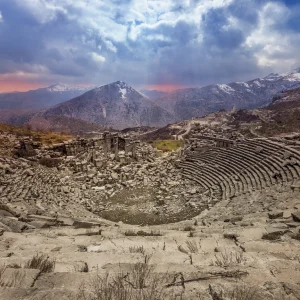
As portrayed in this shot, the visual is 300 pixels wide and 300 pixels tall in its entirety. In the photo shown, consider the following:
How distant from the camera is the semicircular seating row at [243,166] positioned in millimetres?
14391

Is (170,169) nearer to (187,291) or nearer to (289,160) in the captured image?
(289,160)

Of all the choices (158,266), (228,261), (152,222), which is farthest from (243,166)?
(158,266)

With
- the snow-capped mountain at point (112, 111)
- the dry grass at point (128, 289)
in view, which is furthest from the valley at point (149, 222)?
the snow-capped mountain at point (112, 111)

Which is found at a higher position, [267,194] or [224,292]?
[224,292]

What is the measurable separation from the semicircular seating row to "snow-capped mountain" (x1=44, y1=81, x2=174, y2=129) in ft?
439

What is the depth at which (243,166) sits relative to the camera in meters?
17.3

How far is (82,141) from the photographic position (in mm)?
28672

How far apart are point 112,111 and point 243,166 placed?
169m

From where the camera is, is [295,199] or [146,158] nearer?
[295,199]

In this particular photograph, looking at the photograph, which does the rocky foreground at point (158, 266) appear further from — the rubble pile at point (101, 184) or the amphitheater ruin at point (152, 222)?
the rubble pile at point (101, 184)

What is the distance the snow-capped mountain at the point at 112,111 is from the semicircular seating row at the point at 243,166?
134 m

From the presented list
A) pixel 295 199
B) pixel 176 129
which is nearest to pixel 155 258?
pixel 295 199

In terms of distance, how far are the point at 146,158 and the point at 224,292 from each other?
21.9 metres

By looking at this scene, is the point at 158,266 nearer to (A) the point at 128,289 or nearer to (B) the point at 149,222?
(A) the point at 128,289
